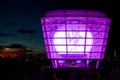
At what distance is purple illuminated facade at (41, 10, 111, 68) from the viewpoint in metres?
34.9

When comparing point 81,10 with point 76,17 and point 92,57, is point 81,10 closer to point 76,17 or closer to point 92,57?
point 76,17

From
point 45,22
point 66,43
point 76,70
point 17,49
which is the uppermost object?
point 45,22

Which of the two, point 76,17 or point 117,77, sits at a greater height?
point 76,17

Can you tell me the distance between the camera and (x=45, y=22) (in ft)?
117

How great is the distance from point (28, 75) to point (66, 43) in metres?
9.63

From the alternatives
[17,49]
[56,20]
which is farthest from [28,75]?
[17,49]

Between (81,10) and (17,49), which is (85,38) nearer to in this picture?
(81,10)

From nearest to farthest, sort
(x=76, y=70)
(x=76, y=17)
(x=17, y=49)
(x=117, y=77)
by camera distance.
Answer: (x=117, y=77), (x=76, y=70), (x=76, y=17), (x=17, y=49)

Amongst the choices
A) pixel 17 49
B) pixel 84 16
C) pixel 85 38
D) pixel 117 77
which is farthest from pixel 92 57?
pixel 17 49

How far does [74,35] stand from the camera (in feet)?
117

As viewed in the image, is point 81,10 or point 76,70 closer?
point 76,70

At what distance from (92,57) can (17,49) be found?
8633 cm

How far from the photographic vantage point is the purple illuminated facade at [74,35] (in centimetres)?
3488

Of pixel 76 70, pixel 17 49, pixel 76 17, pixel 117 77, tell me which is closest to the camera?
pixel 117 77
